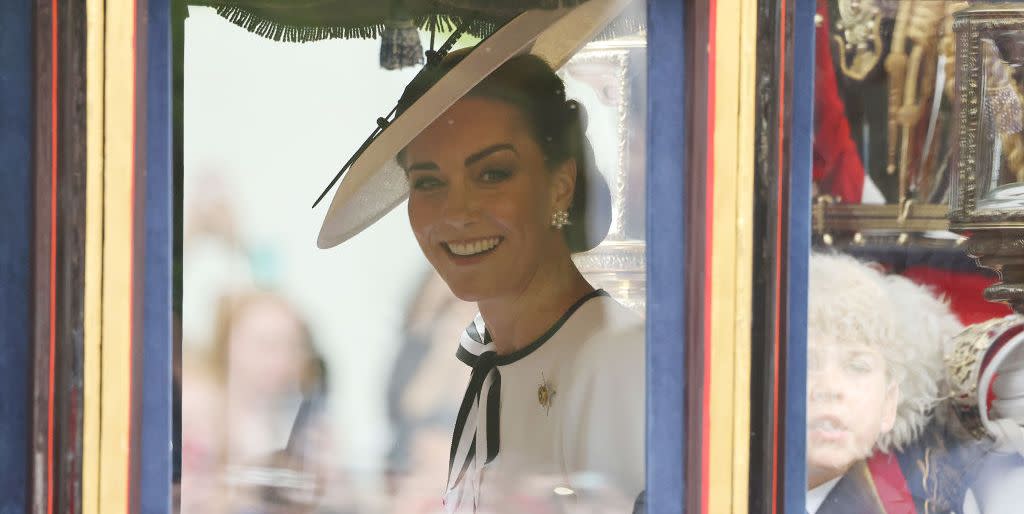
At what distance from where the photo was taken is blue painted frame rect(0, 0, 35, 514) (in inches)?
70.7

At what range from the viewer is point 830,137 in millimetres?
1917

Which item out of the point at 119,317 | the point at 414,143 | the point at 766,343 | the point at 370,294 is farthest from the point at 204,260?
the point at 766,343

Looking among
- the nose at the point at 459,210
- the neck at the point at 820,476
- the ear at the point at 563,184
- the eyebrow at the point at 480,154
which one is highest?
the eyebrow at the point at 480,154

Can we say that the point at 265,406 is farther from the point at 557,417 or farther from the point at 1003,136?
the point at 1003,136

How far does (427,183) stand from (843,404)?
0.85m

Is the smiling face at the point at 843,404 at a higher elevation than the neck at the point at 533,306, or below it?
below

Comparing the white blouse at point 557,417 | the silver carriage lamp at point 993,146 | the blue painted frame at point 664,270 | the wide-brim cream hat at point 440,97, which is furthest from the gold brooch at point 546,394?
the silver carriage lamp at point 993,146

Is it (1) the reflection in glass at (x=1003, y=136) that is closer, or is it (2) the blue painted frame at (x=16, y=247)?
(2) the blue painted frame at (x=16, y=247)

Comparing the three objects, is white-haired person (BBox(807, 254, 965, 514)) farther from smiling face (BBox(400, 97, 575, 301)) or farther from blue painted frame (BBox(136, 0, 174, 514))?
blue painted frame (BBox(136, 0, 174, 514))

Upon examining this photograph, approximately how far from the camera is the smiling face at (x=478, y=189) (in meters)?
1.90

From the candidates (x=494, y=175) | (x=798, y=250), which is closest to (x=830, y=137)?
(x=798, y=250)

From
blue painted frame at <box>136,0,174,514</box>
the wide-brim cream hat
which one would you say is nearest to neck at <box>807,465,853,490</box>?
the wide-brim cream hat

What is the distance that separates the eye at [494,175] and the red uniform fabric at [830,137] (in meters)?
0.55

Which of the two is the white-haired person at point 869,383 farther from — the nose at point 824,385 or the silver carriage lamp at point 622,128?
the silver carriage lamp at point 622,128
